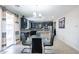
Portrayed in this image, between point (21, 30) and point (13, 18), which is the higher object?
point (13, 18)

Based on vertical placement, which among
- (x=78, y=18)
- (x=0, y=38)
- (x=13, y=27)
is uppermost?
(x=78, y=18)

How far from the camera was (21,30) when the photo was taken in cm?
651

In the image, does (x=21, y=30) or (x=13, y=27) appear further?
(x=21, y=30)

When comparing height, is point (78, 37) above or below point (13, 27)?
below
